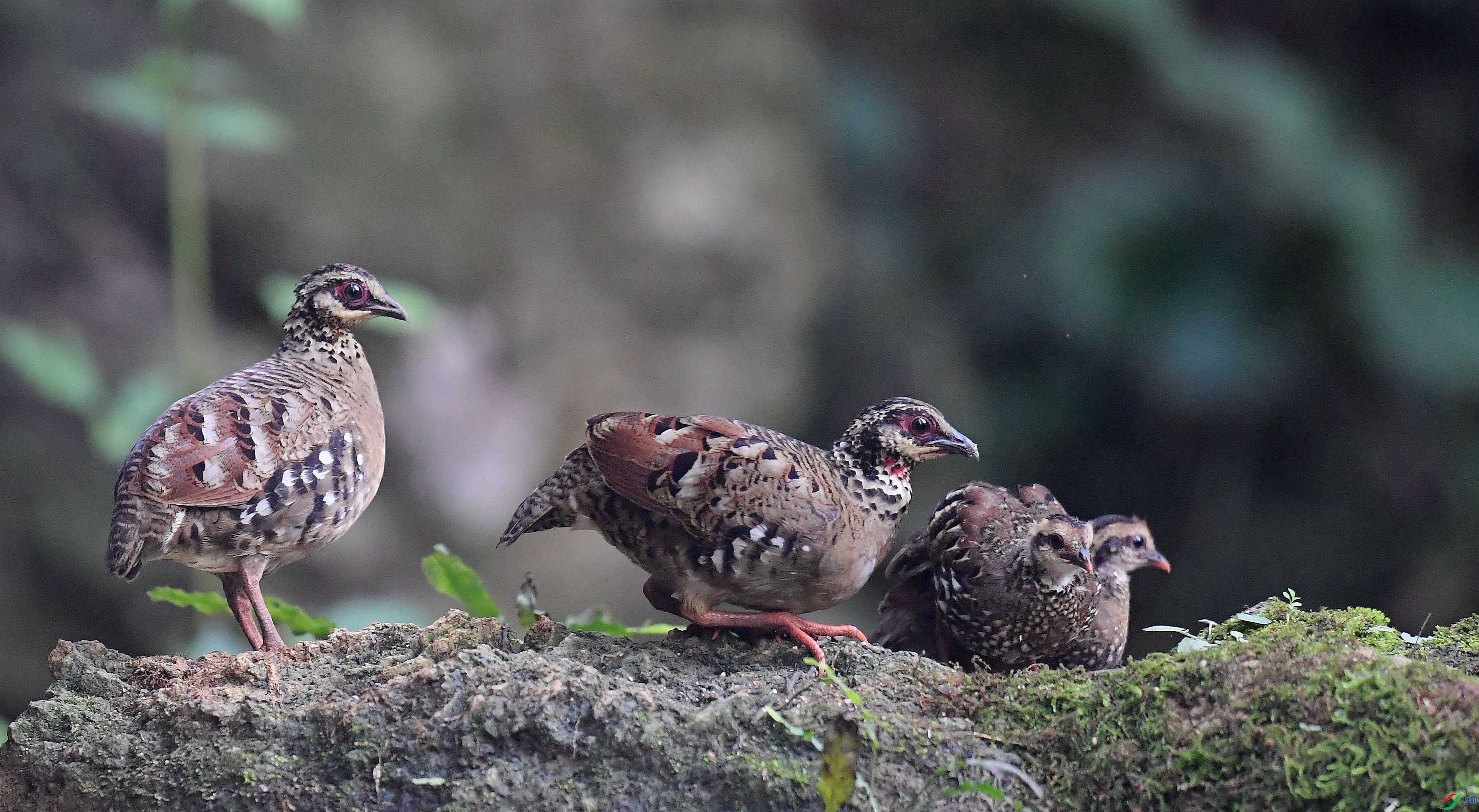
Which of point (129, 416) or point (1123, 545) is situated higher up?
point (129, 416)

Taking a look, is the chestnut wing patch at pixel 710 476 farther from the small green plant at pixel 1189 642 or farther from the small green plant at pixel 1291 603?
the small green plant at pixel 1291 603

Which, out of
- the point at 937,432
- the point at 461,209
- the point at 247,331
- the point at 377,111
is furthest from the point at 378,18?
the point at 937,432

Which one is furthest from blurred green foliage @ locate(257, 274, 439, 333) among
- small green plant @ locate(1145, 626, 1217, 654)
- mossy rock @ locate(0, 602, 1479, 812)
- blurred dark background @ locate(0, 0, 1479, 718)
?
small green plant @ locate(1145, 626, 1217, 654)

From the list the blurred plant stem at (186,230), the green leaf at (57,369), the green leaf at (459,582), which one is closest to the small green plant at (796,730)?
the green leaf at (459,582)

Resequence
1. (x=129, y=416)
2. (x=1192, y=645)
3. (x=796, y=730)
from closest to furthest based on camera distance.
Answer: (x=796, y=730)
(x=1192, y=645)
(x=129, y=416)

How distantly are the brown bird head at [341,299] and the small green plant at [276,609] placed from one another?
100 centimetres

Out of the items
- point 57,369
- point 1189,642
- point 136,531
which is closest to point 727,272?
point 57,369

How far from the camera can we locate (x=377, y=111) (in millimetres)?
7816

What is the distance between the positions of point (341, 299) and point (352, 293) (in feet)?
0.14

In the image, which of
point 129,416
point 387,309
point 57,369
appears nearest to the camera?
point 387,309

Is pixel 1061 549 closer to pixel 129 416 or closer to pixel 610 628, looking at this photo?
pixel 610 628

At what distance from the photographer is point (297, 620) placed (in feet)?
14.6

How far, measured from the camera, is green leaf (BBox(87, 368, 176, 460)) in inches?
197

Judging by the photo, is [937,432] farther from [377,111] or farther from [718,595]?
[377,111]
